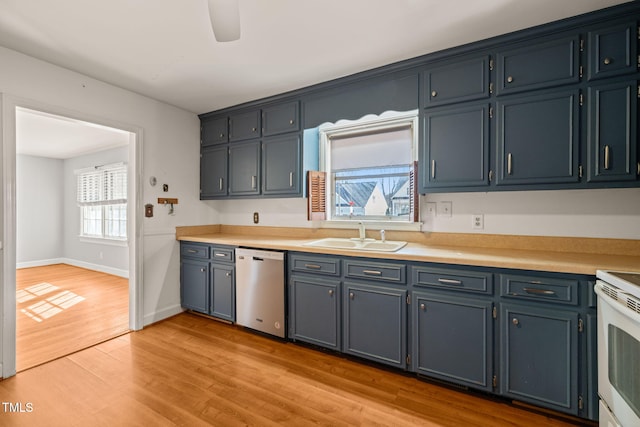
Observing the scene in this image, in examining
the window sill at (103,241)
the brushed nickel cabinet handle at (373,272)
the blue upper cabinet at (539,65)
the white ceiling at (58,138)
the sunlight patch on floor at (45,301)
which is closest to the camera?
the blue upper cabinet at (539,65)

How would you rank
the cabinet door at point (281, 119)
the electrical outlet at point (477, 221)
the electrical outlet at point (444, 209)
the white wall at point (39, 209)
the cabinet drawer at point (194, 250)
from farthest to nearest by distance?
the white wall at point (39, 209) < the cabinet drawer at point (194, 250) < the cabinet door at point (281, 119) < the electrical outlet at point (444, 209) < the electrical outlet at point (477, 221)

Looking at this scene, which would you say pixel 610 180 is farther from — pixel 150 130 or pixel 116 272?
pixel 116 272

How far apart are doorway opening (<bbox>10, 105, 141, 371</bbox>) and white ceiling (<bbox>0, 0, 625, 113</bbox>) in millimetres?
688

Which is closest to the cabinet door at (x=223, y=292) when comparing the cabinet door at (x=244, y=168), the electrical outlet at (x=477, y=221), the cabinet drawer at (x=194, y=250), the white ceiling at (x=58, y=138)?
the cabinet drawer at (x=194, y=250)

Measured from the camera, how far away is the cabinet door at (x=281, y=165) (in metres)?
3.06

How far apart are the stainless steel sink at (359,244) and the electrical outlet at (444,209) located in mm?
422

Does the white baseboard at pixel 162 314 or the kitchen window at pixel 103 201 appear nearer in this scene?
the white baseboard at pixel 162 314

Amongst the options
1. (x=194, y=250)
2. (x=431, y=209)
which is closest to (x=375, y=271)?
(x=431, y=209)

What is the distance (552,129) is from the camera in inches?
76.9

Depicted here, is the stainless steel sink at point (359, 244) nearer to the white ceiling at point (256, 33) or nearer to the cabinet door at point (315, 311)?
the cabinet door at point (315, 311)

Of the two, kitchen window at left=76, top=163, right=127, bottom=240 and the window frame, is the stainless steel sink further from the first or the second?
kitchen window at left=76, top=163, right=127, bottom=240

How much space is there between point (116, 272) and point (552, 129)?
6.88 m

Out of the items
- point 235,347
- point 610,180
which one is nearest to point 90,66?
point 235,347

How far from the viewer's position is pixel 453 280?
6.51ft
